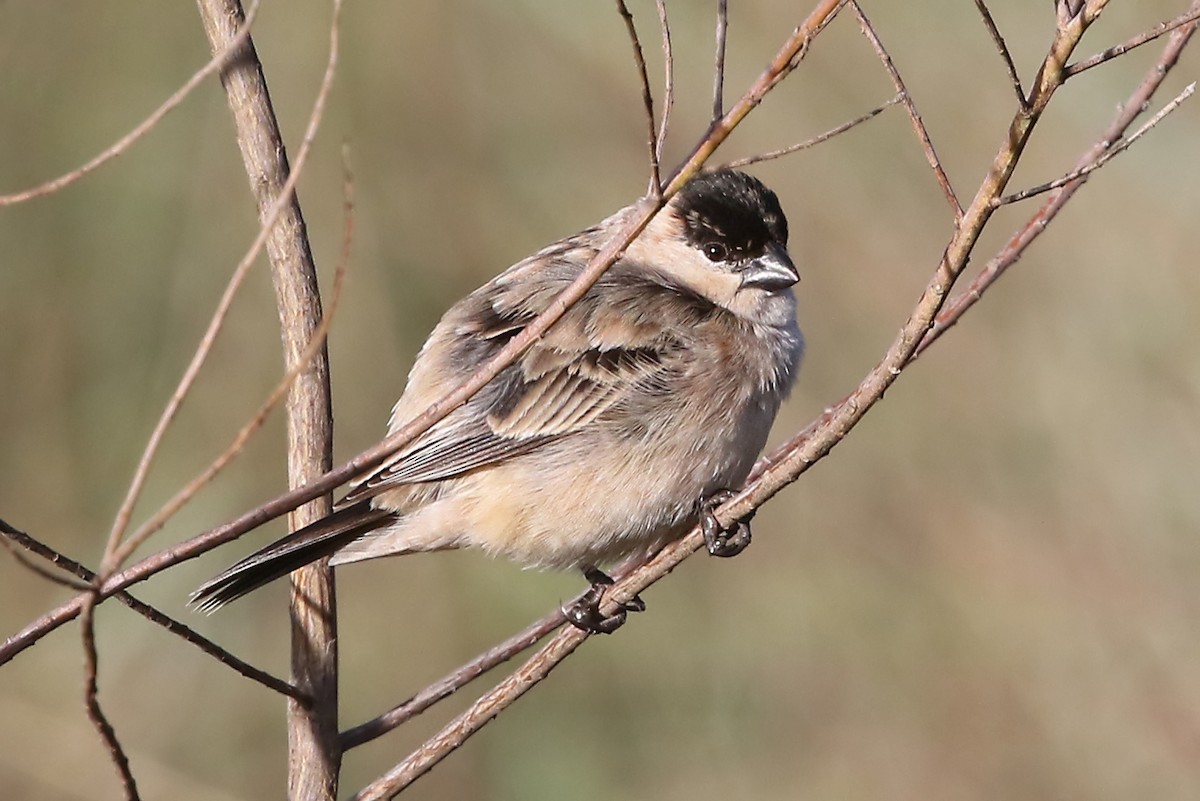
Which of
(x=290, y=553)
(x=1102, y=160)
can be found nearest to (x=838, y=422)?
(x=1102, y=160)

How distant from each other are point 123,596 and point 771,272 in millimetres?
2447

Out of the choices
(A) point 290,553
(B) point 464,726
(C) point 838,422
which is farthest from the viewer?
(A) point 290,553

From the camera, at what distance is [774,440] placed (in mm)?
6586

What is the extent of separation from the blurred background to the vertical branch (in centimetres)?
296

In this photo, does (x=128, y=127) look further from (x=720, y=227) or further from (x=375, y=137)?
(x=720, y=227)

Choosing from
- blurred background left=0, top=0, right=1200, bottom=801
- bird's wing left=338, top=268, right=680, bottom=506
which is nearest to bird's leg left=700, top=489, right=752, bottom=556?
bird's wing left=338, top=268, right=680, bottom=506

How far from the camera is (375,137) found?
22.6ft

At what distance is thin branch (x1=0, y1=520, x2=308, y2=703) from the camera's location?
211 cm

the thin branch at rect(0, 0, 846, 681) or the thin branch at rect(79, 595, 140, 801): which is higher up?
the thin branch at rect(0, 0, 846, 681)

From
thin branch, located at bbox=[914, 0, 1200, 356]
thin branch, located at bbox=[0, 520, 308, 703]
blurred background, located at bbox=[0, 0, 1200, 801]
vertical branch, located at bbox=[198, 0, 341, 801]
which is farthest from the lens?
blurred background, located at bbox=[0, 0, 1200, 801]

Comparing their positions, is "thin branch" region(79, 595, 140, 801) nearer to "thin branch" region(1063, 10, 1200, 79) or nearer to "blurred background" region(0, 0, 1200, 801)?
"thin branch" region(1063, 10, 1200, 79)

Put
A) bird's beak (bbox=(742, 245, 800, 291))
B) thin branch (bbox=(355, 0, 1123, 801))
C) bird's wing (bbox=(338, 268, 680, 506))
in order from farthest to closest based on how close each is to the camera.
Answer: bird's beak (bbox=(742, 245, 800, 291)), bird's wing (bbox=(338, 268, 680, 506)), thin branch (bbox=(355, 0, 1123, 801))

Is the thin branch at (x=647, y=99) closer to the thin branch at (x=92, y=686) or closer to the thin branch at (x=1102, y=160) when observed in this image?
the thin branch at (x=1102, y=160)

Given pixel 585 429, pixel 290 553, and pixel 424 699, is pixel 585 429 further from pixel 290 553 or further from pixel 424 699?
pixel 424 699
